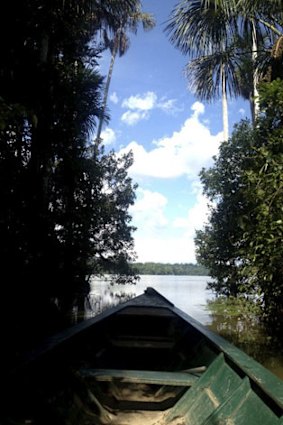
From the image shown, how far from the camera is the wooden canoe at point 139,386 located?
2.86 meters

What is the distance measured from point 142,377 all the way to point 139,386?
2.88ft

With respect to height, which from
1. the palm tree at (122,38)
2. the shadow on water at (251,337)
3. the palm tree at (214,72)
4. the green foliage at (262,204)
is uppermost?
the palm tree at (122,38)

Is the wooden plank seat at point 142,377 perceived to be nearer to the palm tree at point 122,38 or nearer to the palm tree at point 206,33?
the palm tree at point 206,33

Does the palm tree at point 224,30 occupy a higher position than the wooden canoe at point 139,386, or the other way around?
the palm tree at point 224,30

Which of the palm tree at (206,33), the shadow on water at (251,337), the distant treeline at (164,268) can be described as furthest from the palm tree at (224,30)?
the distant treeline at (164,268)

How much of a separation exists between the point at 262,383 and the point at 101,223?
578 inches

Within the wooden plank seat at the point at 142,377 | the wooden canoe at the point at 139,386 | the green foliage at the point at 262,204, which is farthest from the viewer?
the green foliage at the point at 262,204

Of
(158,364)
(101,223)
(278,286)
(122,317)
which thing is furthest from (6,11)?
(101,223)

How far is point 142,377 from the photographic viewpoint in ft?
12.0

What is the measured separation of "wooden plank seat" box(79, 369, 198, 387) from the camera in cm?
362

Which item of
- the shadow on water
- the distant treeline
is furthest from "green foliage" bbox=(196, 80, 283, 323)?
the distant treeline

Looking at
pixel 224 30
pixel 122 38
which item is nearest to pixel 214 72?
pixel 224 30

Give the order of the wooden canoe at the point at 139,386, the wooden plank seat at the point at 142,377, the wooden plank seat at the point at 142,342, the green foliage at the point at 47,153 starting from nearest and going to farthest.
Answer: the wooden canoe at the point at 139,386, the wooden plank seat at the point at 142,377, the wooden plank seat at the point at 142,342, the green foliage at the point at 47,153

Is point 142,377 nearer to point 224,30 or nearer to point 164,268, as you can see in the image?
point 224,30
